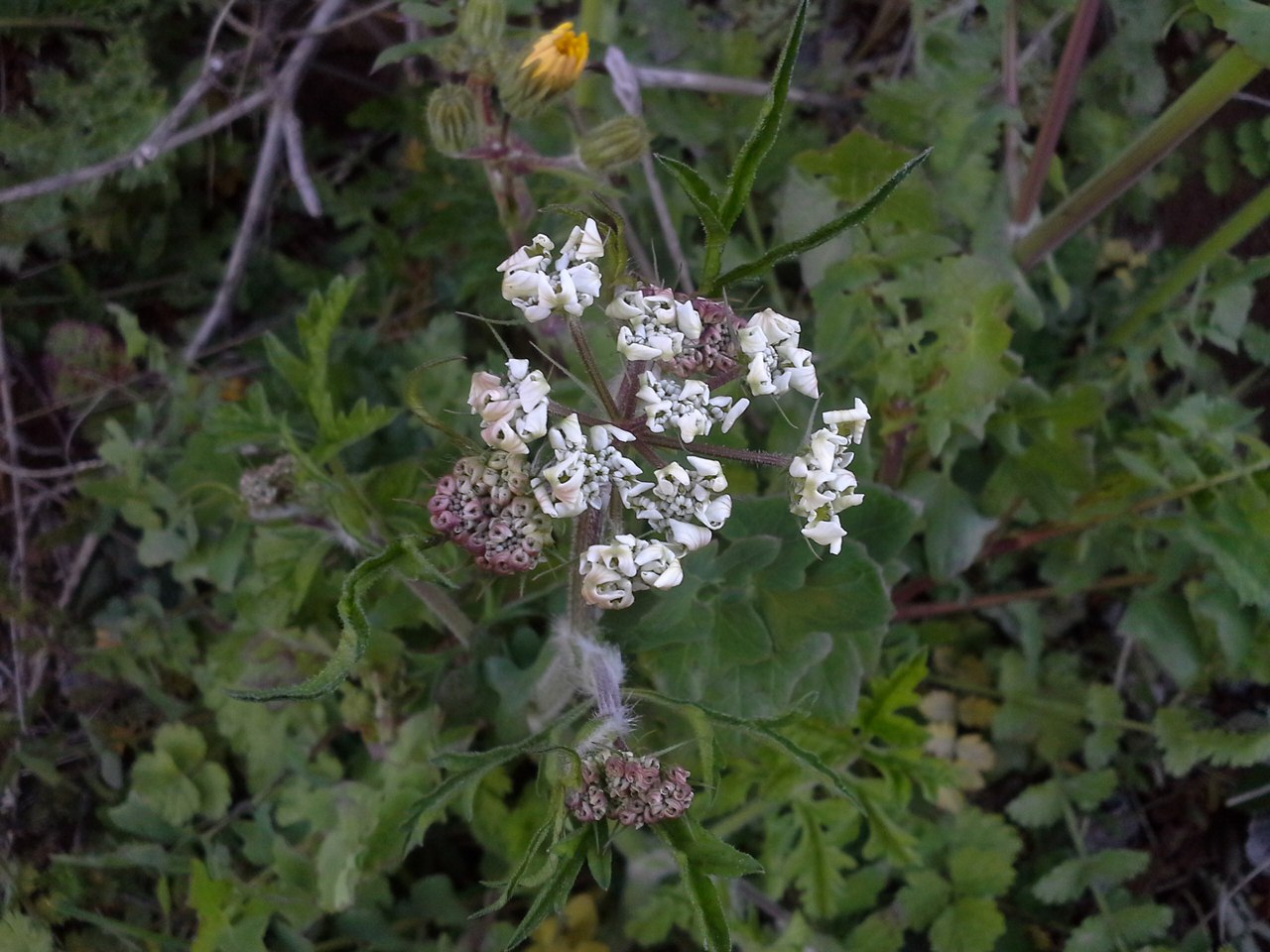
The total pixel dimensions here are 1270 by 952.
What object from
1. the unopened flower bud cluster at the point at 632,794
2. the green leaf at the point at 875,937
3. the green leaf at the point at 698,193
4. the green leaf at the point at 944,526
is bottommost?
the green leaf at the point at 875,937

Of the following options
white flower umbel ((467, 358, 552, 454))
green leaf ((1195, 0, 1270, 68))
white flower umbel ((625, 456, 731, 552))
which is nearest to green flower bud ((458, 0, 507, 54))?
white flower umbel ((467, 358, 552, 454))

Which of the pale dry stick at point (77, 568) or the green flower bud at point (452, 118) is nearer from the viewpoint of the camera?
the green flower bud at point (452, 118)

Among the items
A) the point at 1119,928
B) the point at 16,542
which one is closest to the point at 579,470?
the point at 1119,928

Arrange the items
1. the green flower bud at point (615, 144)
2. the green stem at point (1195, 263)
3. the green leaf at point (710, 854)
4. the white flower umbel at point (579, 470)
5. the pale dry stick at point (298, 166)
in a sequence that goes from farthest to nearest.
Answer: the pale dry stick at point (298, 166), the green stem at point (1195, 263), the green flower bud at point (615, 144), the green leaf at point (710, 854), the white flower umbel at point (579, 470)

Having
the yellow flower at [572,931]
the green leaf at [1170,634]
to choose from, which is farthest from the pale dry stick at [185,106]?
Result: the green leaf at [1170,634]

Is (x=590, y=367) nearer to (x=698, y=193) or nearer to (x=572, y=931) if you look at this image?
(x=698, y=193)

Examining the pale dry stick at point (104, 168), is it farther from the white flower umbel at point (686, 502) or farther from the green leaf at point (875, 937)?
the green leaf at point (875, 937)

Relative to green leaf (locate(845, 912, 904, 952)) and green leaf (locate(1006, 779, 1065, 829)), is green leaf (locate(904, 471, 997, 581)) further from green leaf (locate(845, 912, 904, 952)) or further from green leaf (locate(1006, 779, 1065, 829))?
green leaf (locate(845, 912, 904, 952))
